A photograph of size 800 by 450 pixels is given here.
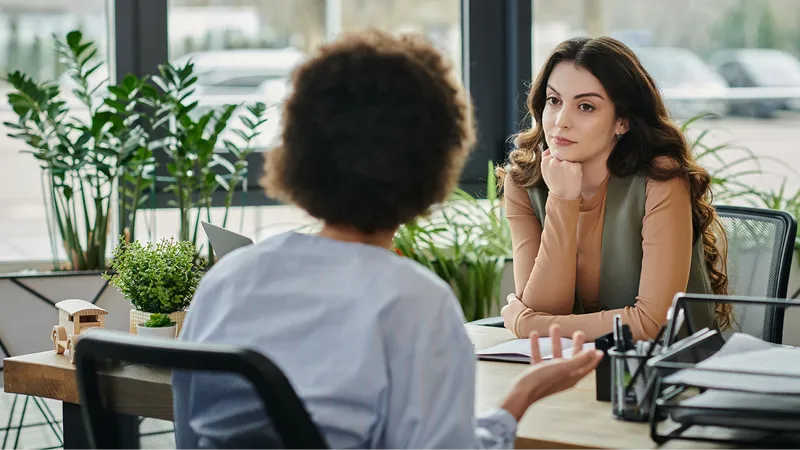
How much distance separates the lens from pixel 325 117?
105 centimetres

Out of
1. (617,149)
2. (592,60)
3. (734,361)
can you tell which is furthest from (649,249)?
(734,361)

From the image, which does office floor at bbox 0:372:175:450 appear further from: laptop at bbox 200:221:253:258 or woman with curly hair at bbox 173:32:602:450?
woman with curly hair at bbox 173:32:602:450

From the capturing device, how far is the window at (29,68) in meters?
3.54

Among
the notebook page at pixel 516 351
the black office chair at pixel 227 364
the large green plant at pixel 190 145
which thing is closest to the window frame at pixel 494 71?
the large green plant at pixel 190 145

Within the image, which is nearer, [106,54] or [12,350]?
[12,350]

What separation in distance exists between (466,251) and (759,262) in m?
1.33

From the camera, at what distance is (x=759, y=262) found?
2.30 metres

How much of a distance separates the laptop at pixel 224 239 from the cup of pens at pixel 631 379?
0.66m

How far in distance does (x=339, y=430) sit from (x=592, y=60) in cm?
134

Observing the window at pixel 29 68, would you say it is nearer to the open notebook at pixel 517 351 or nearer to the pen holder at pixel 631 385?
the open notebook at pixel 517 351

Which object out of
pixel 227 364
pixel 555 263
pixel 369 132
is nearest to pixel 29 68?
pixel 555 263

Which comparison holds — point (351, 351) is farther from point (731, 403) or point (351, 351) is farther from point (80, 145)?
point (80, 145)

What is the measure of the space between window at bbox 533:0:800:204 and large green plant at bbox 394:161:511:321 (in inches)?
35.5

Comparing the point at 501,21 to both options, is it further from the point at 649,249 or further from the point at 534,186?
the point at 649,249
